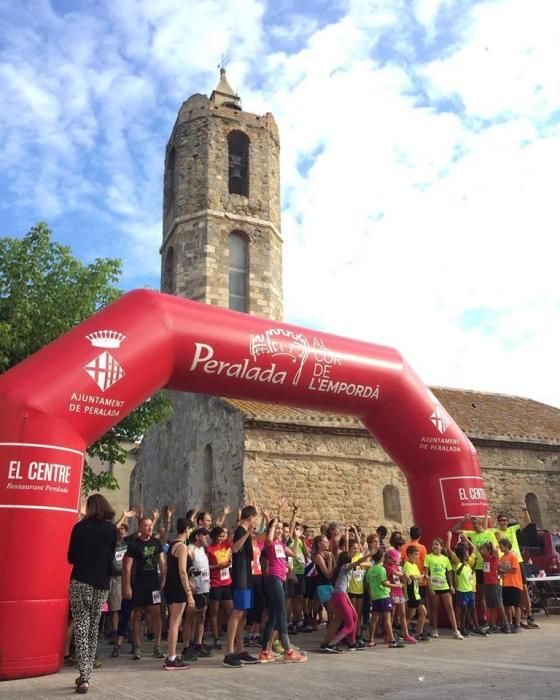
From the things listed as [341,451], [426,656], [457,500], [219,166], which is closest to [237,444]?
[341,451]

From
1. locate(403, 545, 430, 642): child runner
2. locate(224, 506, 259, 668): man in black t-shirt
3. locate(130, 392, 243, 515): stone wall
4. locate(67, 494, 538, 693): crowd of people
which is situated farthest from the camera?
locate(130, 392, 243, 515): stone wall

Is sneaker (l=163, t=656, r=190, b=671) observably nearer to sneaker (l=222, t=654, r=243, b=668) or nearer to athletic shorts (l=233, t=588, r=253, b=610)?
sneaker (l=222, t=654, r=243, b=668)

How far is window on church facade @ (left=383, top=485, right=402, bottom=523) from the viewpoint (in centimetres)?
1647

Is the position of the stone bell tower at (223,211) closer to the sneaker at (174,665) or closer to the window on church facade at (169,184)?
the window on church facade at (169,184)

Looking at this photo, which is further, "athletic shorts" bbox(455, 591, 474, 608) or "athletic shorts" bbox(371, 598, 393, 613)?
"athletic shorts" bbox(455, 591, 474, 608)

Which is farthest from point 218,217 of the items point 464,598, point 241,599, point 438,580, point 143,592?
point 241,599

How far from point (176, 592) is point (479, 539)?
547 centimetres

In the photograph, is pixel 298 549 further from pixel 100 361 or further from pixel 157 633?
pixel 100 361

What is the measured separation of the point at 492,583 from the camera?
9.66 m

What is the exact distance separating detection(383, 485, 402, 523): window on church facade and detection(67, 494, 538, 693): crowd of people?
213 inches

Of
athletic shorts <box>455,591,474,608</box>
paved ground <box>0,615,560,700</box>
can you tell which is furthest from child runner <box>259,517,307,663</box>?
athletic shorts <box>455,591,474,608</box>

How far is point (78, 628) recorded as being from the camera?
18.1 ft

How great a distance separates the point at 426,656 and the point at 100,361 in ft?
16.5

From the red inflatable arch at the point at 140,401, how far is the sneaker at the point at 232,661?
1.73 metres
